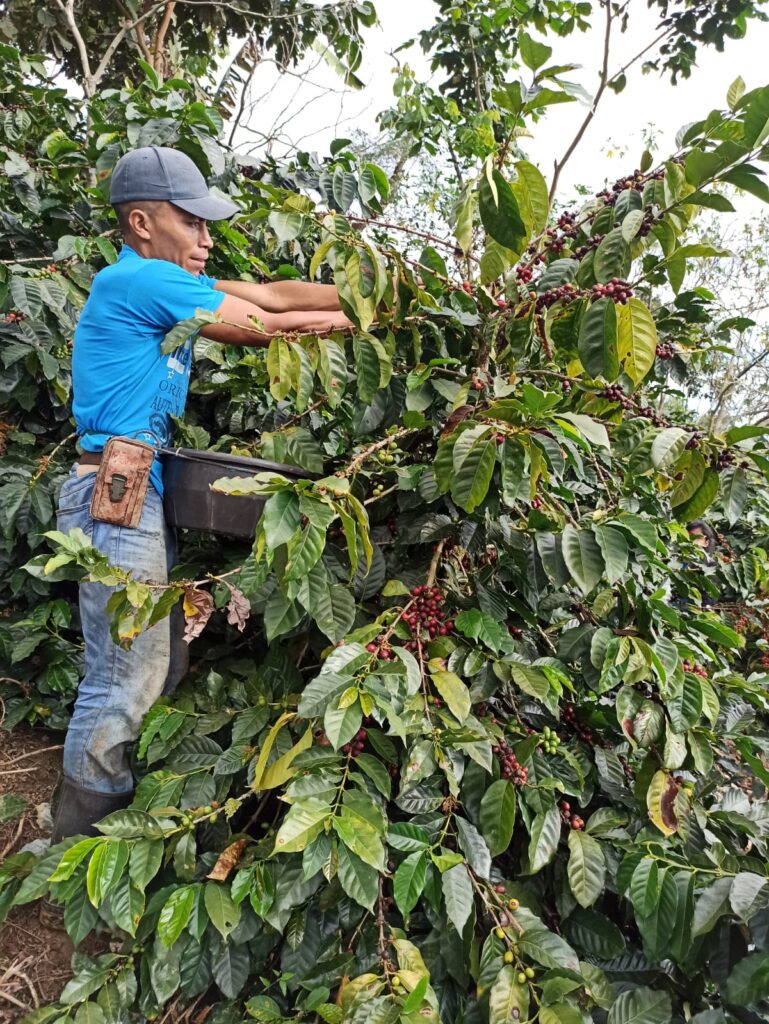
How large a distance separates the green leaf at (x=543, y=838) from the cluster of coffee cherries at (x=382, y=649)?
45 centimetres

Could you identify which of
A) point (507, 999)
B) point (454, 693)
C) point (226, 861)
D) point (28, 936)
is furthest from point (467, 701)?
point (28, 936)

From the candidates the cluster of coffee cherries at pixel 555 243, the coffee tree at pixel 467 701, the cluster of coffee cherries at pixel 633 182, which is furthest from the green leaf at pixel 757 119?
the cluster of coffee cherries at pixel 555 243

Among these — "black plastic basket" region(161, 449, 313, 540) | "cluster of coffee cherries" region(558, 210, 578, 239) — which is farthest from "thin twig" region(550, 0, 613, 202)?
"black plastic basket" region(161, 449, 313, 540)

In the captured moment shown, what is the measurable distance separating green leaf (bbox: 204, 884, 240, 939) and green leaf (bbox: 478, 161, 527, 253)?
1.40m

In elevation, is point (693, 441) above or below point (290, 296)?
below

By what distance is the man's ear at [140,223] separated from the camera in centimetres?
190

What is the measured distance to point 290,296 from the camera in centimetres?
188

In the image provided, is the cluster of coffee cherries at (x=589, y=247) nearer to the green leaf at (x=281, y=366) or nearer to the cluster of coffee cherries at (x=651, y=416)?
the cluster of coffee cherries at (x=651, y=416)

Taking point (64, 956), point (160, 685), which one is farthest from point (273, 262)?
point (64, 956)

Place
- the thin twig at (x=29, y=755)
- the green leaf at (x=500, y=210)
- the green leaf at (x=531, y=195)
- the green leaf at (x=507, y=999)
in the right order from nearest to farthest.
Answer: the green leaf at (x=507, y=999) → the green leaf at (x=500, y=210) → the green leaf at (x=531, y=195) → the thin twig at (x=29, y=755)

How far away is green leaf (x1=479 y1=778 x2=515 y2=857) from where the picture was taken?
4.55 ft

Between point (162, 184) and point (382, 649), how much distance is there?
138cm

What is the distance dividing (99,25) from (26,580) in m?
4.99

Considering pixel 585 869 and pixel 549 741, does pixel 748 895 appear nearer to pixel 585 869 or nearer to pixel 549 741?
pixel 585 869
